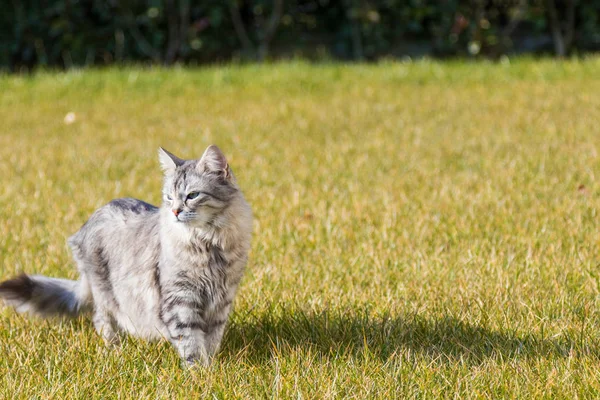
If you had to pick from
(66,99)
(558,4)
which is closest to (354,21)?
(558,4)

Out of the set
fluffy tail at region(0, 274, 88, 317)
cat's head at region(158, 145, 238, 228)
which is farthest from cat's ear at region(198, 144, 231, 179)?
fluffy tail at region(0, 274, 88, 317)

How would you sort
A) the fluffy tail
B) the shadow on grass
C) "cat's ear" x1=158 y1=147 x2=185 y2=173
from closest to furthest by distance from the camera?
the shadow on grass → "cat's ear" x1=158 y1=147 x2=185 y2=173 → the fluffy tail

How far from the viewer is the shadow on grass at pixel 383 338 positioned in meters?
2.84

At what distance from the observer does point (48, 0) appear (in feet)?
31.2

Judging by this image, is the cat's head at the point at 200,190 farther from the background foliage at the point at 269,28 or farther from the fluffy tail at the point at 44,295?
the background foliage at the point at 269,28

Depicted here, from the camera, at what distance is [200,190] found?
2.80 m

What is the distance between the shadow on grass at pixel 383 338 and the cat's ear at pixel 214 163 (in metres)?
0.62

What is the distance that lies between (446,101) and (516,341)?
4899mm

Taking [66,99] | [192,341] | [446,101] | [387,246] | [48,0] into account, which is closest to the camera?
[192,341]

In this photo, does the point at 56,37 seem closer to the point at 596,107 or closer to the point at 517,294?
the point at 596,107

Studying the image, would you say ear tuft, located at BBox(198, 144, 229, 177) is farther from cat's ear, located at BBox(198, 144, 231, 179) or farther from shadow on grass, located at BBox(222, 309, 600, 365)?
shadow on grass, located at BBox(222, 309, 600, 365)

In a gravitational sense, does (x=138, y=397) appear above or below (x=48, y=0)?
below

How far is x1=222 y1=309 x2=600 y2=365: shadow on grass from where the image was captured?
284 centimetres

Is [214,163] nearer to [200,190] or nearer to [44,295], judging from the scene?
[200,190]
